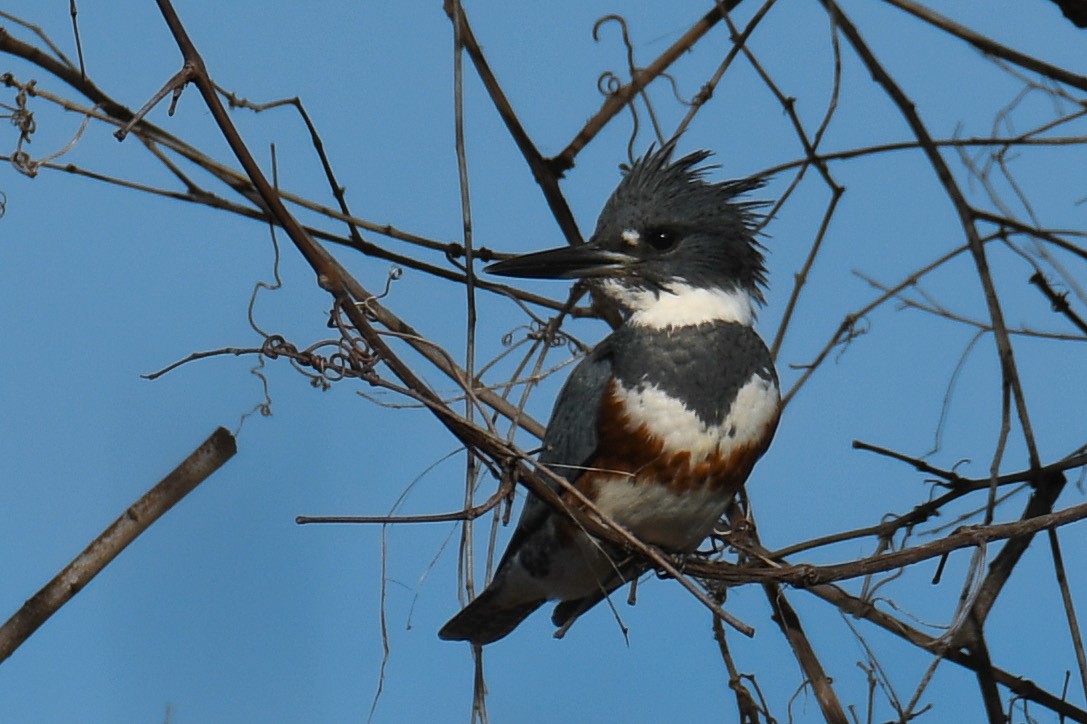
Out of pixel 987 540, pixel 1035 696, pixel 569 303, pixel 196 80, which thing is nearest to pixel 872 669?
pixel 1035 696

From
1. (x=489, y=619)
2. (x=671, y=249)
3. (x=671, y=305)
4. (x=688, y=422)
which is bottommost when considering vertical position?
(x=489, y=619)

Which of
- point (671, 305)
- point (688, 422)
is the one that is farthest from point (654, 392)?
point (671, 305)

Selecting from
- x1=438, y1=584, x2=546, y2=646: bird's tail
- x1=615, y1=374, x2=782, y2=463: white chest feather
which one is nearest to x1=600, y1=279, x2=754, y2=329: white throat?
x1=615, y1=374, x2=782, y2=463: white chest feather

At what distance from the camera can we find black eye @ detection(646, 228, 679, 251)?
2.22 m

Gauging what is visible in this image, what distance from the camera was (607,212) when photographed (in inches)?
88.8

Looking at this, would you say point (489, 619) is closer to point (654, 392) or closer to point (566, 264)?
point (654, 392)

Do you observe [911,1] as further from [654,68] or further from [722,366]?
[722,366]

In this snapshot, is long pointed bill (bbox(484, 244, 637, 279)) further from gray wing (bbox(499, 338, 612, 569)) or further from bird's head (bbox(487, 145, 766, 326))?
gray wing (bbox(499, 338, 612, 569))

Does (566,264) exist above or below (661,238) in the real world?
below

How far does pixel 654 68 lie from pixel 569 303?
17.7 inches

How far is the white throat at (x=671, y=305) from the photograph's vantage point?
7.13 ft

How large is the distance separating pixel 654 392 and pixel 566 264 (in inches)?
10.2

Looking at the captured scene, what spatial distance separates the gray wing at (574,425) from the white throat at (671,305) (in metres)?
0.08

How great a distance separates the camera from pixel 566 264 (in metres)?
2.13
